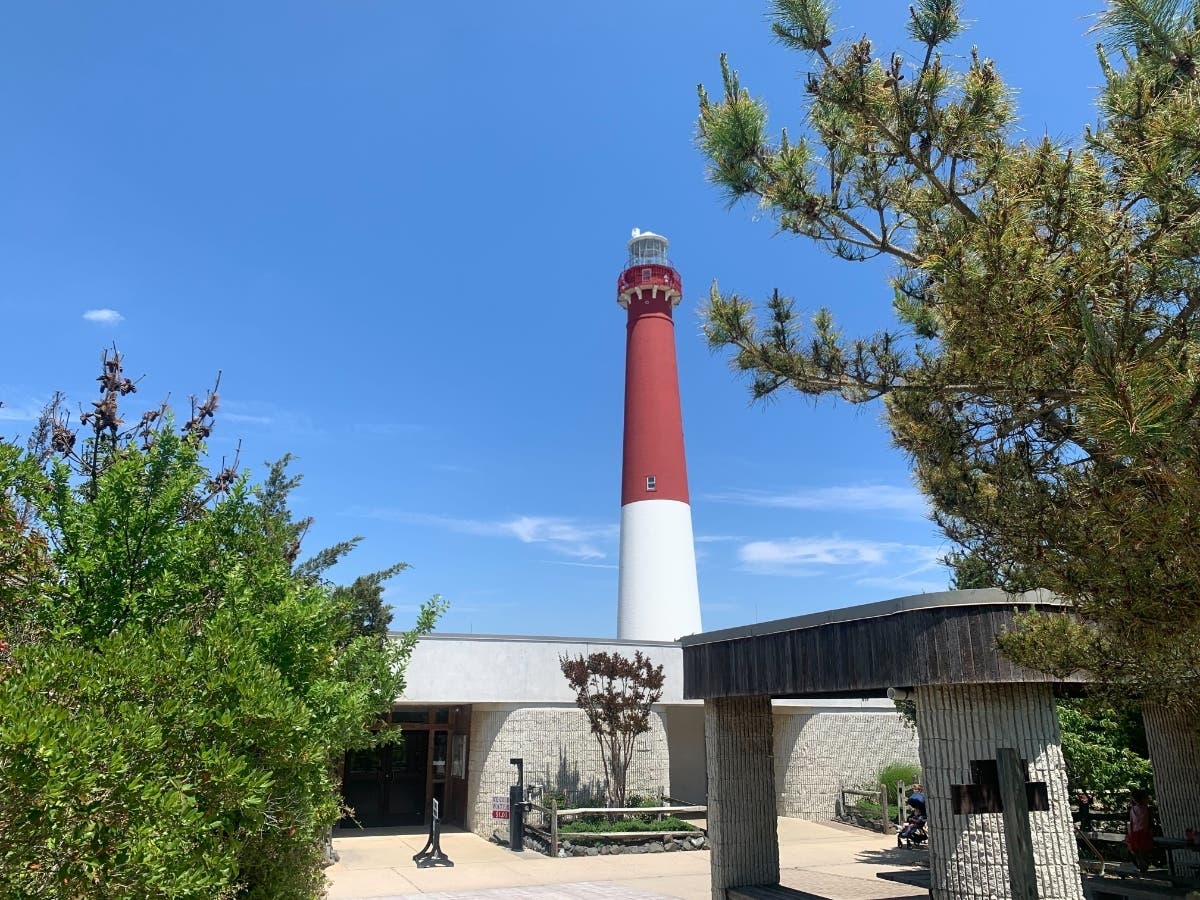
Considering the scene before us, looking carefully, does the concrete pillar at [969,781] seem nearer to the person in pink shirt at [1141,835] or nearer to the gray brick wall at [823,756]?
the person in pink shirt at [1141,835]

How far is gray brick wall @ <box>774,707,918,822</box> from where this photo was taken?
20141mm

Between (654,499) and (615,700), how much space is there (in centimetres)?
661

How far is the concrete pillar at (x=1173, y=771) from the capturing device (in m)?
10.8

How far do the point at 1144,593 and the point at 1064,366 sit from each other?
51.6 inches

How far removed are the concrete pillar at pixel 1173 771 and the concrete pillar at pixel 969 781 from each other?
518 centimetres

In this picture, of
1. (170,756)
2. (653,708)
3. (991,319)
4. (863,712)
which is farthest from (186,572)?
(863,712)

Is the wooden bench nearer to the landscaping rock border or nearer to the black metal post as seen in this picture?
the landscaping rock border

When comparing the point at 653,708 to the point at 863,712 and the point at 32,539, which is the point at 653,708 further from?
the point at 32,539

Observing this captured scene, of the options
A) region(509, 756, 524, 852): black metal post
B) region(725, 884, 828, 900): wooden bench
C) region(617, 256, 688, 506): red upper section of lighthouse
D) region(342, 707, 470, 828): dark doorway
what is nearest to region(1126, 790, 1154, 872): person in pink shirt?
region(725, 884, 828, 900): wooden bench

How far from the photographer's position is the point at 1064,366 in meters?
4.75

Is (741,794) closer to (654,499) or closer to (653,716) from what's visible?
(653,716)

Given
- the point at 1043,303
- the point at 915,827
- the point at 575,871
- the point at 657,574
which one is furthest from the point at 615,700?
the point at 1043,303

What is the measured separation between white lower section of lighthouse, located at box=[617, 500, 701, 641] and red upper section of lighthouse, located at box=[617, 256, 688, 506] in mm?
493

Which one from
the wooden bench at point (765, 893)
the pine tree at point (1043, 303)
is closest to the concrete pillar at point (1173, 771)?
the wooden bench at point (765, 893)
